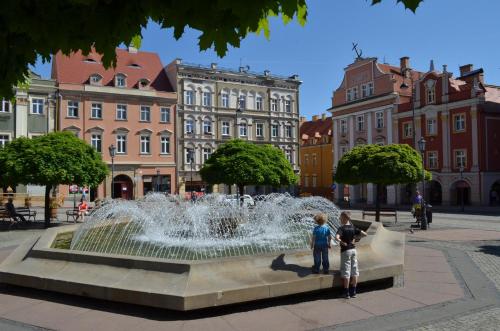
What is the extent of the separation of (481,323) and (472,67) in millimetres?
46646

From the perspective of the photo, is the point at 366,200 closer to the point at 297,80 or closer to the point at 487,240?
the point at 297,80

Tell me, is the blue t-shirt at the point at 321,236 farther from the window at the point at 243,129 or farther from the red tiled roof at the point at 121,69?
the window at the point at 243,129

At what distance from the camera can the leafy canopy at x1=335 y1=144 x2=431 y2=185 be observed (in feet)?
71.8

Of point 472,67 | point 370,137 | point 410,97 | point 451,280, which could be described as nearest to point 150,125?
point 370,137

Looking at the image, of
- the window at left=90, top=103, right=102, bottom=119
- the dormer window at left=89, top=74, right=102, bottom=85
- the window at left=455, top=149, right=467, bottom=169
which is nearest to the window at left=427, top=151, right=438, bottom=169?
the window at left=455, top=149, right=467, bottom=169

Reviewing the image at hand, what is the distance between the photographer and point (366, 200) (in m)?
50.5

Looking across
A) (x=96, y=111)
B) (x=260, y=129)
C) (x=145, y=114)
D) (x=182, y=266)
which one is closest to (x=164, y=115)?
(x=145, y=114)

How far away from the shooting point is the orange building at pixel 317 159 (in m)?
65.0

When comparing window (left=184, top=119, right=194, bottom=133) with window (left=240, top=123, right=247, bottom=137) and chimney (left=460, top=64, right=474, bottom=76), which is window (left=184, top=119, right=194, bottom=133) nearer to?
window (left=240, top=123, right=247, bottom=137)

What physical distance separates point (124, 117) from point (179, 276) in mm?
40828

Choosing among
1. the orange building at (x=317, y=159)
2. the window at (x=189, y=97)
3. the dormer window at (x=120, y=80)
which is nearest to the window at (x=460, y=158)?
the orange building at (x=317, y=159)

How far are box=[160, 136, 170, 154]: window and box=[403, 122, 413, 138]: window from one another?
2477 cm

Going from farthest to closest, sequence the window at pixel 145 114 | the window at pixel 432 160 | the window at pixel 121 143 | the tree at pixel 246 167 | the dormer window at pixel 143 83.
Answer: the dormer window at pixel 143 83 → the window at pixel 145 114 → the window at pixel 121 143 → the window at pixel 432 160 → the tree at pixel 246 167

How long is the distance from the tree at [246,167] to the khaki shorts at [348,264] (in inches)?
595
